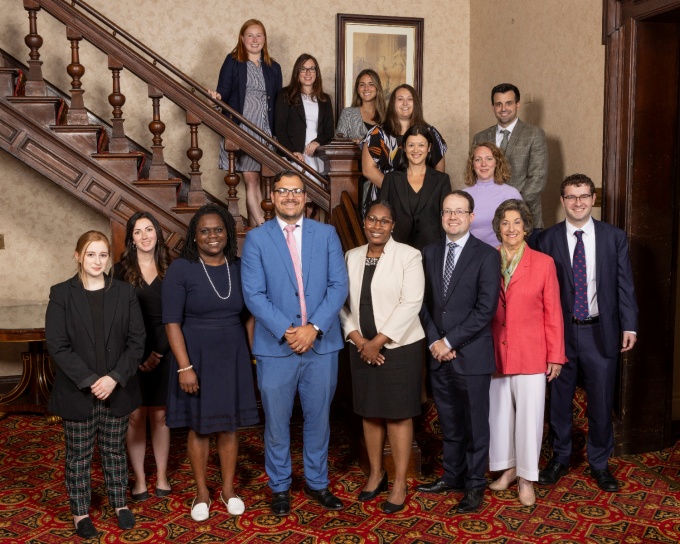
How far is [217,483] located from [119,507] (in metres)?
0.63

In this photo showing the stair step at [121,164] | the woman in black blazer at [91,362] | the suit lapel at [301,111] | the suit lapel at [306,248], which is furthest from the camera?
the suit lapel at [301,111]

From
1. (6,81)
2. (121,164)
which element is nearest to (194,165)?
(121,164)

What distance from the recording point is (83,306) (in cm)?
356

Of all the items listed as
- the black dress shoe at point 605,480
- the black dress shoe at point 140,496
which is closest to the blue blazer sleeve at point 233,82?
the black dress shoe at point 140,496

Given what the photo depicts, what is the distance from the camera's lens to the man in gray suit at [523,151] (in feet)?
16.2

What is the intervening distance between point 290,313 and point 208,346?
406mm

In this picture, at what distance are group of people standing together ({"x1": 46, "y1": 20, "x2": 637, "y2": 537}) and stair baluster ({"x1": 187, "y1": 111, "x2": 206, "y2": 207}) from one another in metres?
0.97

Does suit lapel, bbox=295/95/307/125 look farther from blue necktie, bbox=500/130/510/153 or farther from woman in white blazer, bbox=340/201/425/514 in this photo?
woman in white blazer, bbox=340/201/425/514

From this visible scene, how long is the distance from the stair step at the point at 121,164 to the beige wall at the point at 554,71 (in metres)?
2.84

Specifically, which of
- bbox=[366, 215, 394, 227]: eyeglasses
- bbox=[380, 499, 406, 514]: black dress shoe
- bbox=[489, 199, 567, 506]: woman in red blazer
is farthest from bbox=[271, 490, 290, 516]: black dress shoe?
bbox=[366, 215, 394, 227]: eyeglasses

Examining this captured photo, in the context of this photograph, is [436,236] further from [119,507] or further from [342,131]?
[119,507]

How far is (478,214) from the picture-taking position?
4.44 metres

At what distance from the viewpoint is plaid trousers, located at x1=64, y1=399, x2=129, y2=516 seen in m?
3.61

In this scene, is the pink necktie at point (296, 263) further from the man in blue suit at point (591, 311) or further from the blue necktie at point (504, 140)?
the blue necktie at point (504, 140)
